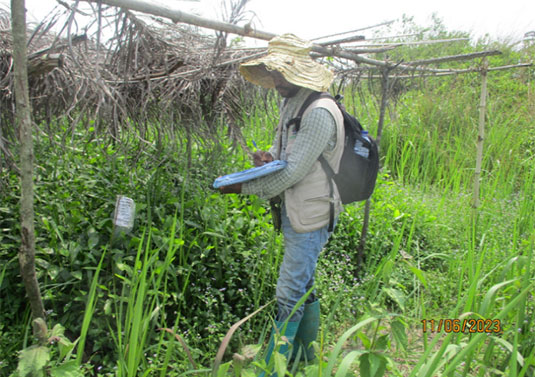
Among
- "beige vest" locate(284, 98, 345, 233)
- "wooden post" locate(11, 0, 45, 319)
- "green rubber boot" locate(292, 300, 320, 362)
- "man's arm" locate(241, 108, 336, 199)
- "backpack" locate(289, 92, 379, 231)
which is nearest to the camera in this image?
"wooden post" locate(11, 0, 45, 319)

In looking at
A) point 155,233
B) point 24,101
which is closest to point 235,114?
point 155,233

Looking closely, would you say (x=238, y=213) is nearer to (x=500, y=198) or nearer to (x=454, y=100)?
(x=500, y=198)

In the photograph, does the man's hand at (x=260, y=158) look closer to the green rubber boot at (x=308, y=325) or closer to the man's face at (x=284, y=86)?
the man's face at (x=284, y=86)

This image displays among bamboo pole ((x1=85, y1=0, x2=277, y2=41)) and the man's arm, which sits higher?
bamboo pole ((x1=85, y1=0, x2=277, y2=41))

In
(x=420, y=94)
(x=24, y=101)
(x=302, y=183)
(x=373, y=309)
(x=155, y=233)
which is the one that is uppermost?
(x=420, y=94)

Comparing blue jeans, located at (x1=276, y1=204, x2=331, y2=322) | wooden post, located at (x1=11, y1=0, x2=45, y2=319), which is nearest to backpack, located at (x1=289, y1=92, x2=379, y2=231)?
blue jeans, located at (x1=276, y1=204, x2=331, y2=322)

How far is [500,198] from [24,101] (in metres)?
4.86

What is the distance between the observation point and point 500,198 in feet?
15.6

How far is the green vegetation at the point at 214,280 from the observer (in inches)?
63.0

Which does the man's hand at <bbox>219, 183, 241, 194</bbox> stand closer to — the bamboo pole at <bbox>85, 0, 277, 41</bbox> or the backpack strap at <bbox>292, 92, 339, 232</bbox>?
the backpack strap at <bbox>292, 92, 339, 232</bbox>

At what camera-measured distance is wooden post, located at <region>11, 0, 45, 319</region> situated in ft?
4.35

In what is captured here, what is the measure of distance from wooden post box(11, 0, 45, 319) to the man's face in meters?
1.12
